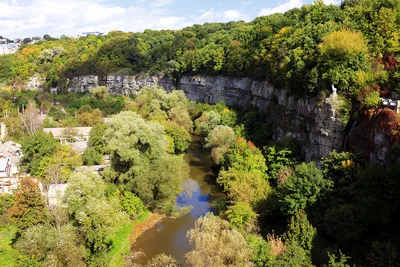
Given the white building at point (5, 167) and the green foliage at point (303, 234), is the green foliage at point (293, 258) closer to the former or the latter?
the green foliage at point (303, 234)

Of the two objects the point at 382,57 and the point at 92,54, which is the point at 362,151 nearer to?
the point at 382,57

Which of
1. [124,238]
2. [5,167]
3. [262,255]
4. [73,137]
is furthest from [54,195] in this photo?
[73,137]

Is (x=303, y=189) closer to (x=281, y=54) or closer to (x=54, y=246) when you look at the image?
(x=54, y=246)

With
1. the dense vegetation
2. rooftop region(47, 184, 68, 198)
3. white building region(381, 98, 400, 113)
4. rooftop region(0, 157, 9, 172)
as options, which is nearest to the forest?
the dense vegetation

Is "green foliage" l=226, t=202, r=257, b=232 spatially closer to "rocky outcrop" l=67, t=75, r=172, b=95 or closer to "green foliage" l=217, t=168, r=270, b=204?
"green foliage" l=217, t=168, r=270, b=204

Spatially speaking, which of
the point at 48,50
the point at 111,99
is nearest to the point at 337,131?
the point at 111,99

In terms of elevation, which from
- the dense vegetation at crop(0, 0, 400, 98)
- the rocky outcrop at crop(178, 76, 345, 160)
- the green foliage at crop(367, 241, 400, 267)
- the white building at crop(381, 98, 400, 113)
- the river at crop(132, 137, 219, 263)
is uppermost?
the dense vegetation at crop(0, 0, 400, 98)
